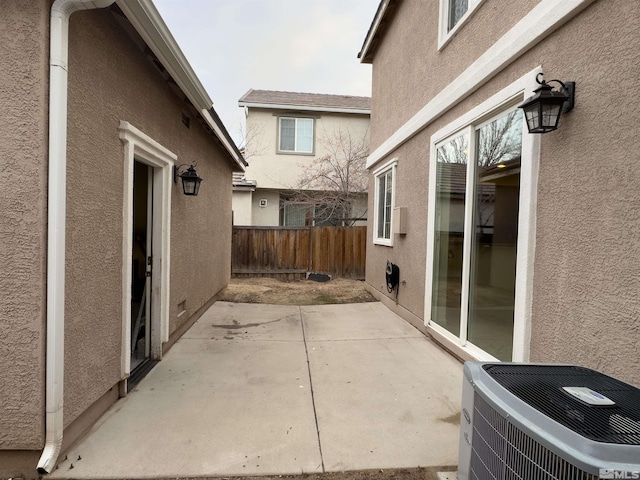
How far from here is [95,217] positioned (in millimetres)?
2648

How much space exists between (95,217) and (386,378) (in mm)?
3072

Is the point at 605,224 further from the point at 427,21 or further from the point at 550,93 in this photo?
the point at 427,21

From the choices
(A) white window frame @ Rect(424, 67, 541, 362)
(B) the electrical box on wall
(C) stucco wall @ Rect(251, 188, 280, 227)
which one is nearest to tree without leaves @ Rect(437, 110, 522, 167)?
(A) white window frame @ Rect(424, 67, 541, 362)

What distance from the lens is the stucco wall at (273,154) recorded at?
13.0 meters

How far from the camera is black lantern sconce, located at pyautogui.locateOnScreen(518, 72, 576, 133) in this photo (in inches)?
98.7

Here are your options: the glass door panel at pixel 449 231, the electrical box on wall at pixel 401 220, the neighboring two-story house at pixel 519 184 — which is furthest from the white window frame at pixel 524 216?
the electrical box on wall at pixel 401 220

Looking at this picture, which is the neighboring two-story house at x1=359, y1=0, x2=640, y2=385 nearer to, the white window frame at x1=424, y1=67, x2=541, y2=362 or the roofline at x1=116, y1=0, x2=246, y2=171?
the white window frame at x1=424, y1=67, x2=541, y2=362

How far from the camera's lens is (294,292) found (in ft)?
27.9

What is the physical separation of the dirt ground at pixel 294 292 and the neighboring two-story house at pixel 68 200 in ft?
12.5

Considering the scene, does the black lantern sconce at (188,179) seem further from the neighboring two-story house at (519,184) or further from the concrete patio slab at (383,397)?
the neighboring two-story house at (519,184)

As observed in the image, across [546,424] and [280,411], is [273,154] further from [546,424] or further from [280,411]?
[546,424]

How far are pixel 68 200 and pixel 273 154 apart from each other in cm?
1113

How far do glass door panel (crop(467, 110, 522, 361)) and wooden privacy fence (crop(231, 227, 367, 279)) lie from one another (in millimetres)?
6838

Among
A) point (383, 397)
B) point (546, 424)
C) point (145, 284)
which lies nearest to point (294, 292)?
point (145, 284)
